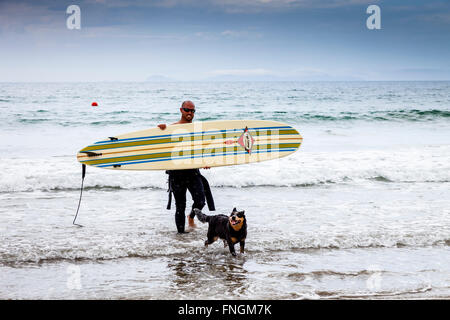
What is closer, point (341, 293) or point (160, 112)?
point (341, 293)

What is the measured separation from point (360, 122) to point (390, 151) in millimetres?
9726

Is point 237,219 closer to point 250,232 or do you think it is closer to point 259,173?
point 250,232

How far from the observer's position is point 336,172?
28.7ft

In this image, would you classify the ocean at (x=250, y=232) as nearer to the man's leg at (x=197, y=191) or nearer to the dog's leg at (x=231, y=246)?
the dog's leg at (x=231, y=246)

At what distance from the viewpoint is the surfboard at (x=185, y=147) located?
5309 millimetres

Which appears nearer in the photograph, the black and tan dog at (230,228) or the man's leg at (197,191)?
the black and tan dog at (230,228)

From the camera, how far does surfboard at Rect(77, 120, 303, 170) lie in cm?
531

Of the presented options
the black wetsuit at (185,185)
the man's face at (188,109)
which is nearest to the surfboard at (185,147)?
the black wetsuit at (185,185)

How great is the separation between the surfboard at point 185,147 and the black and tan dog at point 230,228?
902 millimetres

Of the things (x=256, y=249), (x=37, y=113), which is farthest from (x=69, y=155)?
(x=37, y=113)

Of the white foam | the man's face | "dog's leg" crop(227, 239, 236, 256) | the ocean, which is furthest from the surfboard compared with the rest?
the white foam

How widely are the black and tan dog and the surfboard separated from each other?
0.90 metres

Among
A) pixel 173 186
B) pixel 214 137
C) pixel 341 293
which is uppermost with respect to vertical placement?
pixel 214 137
